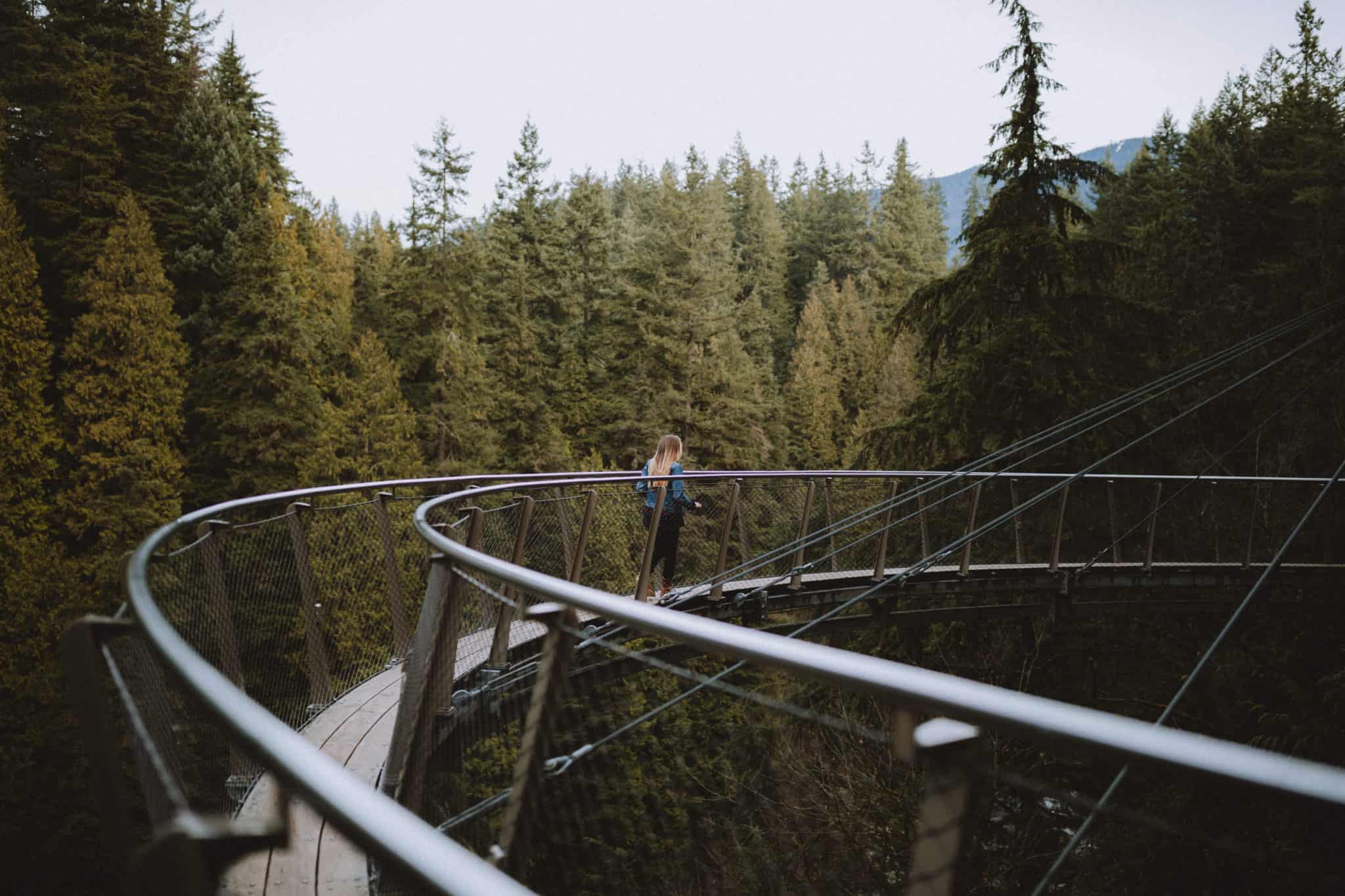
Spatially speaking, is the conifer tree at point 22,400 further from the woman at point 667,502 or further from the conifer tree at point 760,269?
the conifer tree at point 760,269

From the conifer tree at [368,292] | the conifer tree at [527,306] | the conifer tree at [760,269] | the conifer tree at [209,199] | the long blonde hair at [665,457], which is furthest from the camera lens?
the conifer tree at [760,269]

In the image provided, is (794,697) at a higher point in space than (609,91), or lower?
lower

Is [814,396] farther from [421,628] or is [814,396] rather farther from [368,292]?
[421,628]

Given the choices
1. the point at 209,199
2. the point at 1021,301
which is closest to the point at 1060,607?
the point at 1021,301

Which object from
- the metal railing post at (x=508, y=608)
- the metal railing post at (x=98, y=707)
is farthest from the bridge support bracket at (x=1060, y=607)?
the metal railing post at (x=98, y=707)

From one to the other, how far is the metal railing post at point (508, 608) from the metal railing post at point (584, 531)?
88 cm

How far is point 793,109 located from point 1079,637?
122498 mm

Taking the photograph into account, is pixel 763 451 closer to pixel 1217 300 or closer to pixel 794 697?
pixel 1217 300

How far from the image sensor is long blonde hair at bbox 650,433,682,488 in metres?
8.68

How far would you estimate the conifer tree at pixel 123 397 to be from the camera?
2370 cm

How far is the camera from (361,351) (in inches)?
1289

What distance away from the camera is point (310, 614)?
521cm

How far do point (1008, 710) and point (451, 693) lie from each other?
3447 mm

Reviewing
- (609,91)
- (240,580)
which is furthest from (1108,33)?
(609,91)
